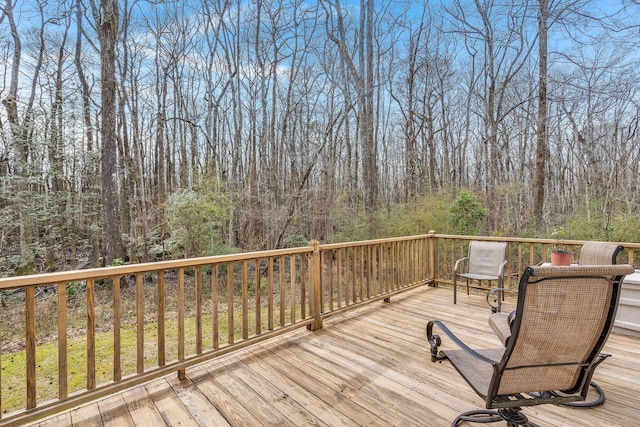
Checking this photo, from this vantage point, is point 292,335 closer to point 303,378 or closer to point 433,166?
point 303,378

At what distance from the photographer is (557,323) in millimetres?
1320

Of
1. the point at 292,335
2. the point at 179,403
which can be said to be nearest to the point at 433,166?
the point at 292,335

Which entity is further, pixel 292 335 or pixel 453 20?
pixel 453 20

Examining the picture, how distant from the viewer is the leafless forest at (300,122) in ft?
21.6

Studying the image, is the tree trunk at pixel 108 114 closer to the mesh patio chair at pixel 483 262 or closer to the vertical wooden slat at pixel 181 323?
the vertical wooden slat at pixel 181 323

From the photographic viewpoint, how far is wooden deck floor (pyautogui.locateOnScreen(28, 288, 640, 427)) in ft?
6.22

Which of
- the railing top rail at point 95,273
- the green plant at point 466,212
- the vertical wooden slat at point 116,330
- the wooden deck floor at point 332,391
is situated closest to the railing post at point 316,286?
the wooden deck floor at point 332,391

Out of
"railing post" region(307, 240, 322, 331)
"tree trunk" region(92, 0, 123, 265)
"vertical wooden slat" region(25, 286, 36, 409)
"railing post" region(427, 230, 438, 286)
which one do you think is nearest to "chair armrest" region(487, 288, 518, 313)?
"railing post" region(427, 230, 438, 286)

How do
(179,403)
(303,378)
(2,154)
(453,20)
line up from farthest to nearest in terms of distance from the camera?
(453,20)
(2,154)
(303,378)
(179,403)

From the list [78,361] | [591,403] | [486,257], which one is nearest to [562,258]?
[591,403]

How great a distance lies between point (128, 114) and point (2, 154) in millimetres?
3354

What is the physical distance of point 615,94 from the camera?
6035 mm

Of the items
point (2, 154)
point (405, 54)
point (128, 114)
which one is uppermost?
point (405, 54)

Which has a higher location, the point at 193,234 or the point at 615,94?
the point at 615,94
